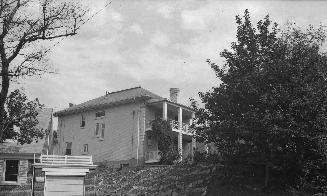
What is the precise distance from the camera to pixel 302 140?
20.9 metres

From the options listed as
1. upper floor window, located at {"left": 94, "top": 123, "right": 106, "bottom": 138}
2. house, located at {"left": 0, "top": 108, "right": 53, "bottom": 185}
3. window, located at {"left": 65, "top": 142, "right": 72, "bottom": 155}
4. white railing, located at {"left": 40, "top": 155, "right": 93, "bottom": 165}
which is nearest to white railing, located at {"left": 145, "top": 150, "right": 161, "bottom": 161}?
upper floor window, located at {"left": 94, "top": 123, "right": 106, "bottom": 138}

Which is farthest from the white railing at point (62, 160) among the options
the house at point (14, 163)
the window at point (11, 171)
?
the window at point (11, 171)

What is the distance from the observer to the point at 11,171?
29969 mm

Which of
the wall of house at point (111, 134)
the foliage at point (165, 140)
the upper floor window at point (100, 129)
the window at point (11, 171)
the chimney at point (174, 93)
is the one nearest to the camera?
the window at point (11, 171)

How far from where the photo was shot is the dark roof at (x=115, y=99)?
4100cm

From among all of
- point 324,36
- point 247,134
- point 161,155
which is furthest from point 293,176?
point 161,155

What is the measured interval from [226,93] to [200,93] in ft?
5.99

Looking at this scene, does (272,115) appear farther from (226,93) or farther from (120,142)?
(120,142)

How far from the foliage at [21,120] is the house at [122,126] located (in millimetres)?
9974

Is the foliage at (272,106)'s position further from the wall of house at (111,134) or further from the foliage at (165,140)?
the wall of house at (111,134)

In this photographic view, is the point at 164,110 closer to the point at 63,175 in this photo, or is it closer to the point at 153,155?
the point at 153,155

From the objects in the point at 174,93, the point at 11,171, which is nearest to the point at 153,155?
the point at 174,93

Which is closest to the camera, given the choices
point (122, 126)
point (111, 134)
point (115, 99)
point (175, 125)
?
point (175, 125)

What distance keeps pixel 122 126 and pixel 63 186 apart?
18.2 meters
